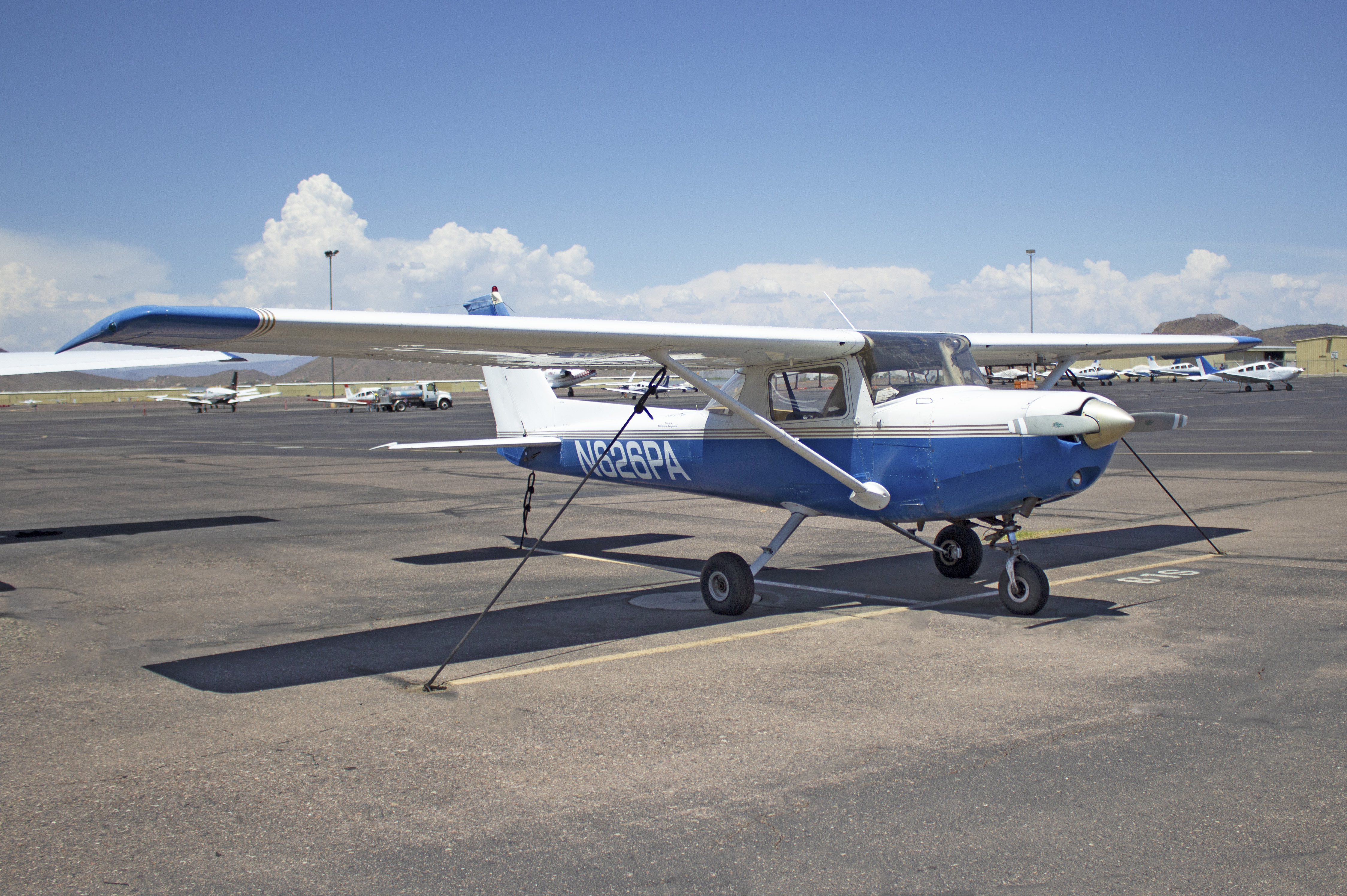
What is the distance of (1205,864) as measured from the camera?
3.57 m

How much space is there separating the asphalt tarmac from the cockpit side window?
1.60 metres

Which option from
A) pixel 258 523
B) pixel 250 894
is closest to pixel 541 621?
pixel 250 894

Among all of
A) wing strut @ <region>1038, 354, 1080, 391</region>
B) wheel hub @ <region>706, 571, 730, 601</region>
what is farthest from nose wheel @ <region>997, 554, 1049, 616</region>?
wing strut @ <region>1038, 354, 1080, 391</region>

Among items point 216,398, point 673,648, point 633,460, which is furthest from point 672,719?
point 216,398

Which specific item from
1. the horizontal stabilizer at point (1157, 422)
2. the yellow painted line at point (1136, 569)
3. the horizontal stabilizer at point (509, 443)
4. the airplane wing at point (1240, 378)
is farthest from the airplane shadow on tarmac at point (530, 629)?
the airplane wing at point (1240, 378)

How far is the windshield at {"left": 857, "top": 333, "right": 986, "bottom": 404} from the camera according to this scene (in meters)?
8.05

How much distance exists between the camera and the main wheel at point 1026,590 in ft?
24.7

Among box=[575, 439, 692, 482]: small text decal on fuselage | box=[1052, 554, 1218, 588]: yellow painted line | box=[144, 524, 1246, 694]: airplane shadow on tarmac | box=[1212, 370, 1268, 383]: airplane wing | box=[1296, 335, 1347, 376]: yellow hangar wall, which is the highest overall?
box=[1296, 335, 1347, 376]: yellow hangar wall

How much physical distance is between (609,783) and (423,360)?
4138 mm

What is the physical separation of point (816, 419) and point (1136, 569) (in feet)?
12.3

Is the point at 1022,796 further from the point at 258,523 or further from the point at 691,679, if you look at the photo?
the point at 258,523

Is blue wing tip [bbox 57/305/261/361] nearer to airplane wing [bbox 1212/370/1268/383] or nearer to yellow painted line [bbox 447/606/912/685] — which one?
yellow painted line [bbox 447/606/912/685]

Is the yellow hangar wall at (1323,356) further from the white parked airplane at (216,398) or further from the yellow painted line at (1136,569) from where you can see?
the yellow painted line at (1136,569)

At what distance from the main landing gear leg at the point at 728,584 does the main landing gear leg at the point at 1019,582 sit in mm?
1696
